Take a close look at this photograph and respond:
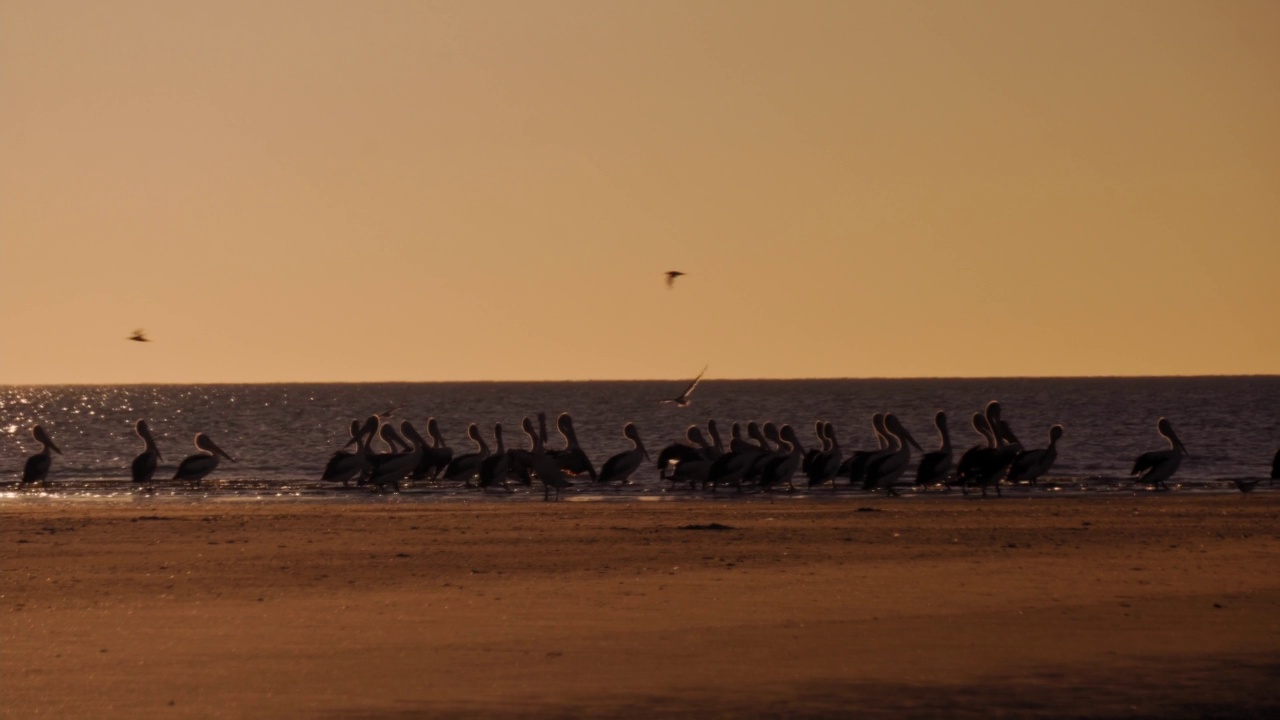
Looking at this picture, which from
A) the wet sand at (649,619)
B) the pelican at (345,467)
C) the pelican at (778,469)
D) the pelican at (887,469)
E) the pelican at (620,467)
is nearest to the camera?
the wet sand at (649,619)

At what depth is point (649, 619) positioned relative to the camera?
1054 centimetres

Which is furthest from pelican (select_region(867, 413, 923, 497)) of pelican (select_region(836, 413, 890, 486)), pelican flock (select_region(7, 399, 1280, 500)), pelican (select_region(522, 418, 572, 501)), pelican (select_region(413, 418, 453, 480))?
pelican (select_region(413, 418, 453, 480))

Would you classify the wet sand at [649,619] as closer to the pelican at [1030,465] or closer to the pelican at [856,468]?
the pelican at [1030,465]

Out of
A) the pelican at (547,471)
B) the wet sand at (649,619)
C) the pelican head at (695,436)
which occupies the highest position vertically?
the pelican head at (695,436)

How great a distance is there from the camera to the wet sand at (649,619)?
8.15 metres

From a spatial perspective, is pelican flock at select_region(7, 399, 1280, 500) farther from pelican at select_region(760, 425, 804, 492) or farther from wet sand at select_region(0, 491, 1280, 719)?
wet sand at select_region(0, 491, 1280, 719)

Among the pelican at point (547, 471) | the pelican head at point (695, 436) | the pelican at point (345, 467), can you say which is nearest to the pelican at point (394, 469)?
the pelican at point (345, 467)

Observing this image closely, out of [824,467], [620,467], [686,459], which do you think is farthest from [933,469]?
[620,467]

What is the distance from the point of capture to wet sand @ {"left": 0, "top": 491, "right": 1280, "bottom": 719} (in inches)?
321

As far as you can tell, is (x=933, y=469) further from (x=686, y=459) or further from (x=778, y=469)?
(x=686, y=459)

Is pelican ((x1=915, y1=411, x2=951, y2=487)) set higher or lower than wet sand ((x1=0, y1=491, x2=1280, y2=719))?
higher

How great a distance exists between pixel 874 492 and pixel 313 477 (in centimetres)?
1157

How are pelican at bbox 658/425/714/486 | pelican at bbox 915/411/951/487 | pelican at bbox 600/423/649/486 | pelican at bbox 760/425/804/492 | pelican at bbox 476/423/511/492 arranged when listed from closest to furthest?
1. pelican at bbox 915/411/951/487
2. pelican at bbox 760/425/804/492
3. pelican at bbox 658/425/714/486
4. pelican at bbox 476/423/511/492
5. pelican at bbox 600/423/649/486

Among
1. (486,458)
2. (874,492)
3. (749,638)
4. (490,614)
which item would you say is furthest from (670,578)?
(486,458)
